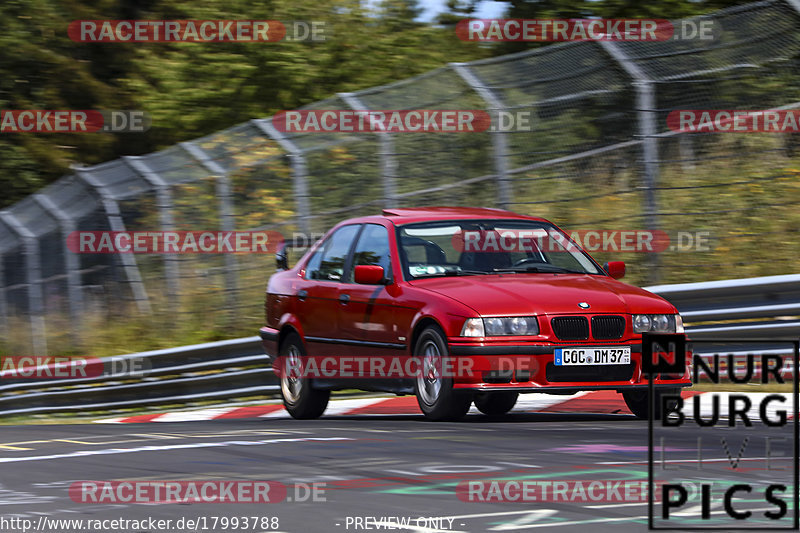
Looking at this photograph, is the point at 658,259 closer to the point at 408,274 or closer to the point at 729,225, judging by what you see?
the point at 729,225

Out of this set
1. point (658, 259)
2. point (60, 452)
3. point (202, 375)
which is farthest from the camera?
point (202, 375)

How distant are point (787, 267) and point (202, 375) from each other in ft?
20.7

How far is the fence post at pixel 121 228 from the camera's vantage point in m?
19.0

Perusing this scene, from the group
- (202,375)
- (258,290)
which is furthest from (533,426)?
(258,290)

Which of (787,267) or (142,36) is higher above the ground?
(142,36)

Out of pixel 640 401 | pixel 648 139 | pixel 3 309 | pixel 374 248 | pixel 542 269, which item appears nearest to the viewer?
pixel 640 401

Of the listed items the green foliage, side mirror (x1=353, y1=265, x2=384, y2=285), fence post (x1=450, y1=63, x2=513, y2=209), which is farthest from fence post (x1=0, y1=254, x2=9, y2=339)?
side mirror (x1=353, y1=265, x2=384, y2=285)

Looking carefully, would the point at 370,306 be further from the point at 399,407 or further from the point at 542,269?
the point at 399,407

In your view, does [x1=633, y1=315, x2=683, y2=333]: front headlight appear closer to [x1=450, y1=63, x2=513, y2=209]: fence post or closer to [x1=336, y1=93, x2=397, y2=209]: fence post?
[x1=450, y1=63, x2=513, y2=209]: fence post

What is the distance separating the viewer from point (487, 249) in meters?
10.8

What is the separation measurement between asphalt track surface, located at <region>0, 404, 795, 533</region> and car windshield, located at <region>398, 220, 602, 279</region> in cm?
111

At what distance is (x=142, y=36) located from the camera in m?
30.8

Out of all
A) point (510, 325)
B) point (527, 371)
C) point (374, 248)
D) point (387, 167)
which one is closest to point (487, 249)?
point (374, 248)

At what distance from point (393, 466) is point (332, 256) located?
4392 millimetres
